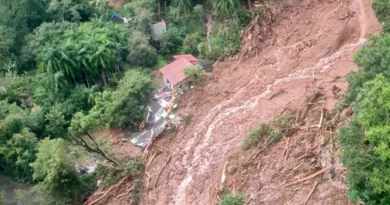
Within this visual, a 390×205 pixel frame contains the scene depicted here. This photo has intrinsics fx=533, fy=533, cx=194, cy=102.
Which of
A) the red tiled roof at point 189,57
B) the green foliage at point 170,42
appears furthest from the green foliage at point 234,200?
the green foliage at point 170,42

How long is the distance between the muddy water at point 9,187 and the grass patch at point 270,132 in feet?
33.1

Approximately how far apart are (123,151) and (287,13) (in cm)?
1001

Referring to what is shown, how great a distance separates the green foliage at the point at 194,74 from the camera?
22531 mm

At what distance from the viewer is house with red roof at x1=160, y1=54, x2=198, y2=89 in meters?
23.0

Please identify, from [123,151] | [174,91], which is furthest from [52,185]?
[174,91]

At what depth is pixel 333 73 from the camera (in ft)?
68.8

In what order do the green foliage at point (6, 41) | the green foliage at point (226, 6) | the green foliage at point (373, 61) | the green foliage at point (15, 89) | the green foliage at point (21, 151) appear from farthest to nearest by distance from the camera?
the green foliage at point (6, 41) → the green foliage at point (15, 89) → the green foliage at point (226, 6) → the green foliage at point (21, 151) → the green foliage at point (373, 61)

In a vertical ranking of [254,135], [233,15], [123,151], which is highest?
[233,15]

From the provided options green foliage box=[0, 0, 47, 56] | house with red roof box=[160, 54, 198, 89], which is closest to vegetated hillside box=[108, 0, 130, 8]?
green foliage box=[0, 0, 47, 56]

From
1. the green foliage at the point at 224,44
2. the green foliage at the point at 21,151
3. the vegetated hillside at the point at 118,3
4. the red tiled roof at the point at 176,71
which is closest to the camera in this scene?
the green foliage at the point at 21,151

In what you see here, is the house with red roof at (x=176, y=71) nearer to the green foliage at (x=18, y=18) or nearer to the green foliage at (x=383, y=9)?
the green foliage at (x=383, y=9)

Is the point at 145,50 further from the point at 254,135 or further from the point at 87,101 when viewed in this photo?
the point at 254,135

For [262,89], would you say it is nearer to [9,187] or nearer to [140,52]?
[140,52]

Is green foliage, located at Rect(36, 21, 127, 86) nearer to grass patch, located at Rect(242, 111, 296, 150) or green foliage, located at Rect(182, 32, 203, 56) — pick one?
green foliage, located at Rect(182, 32, 203, 56)
